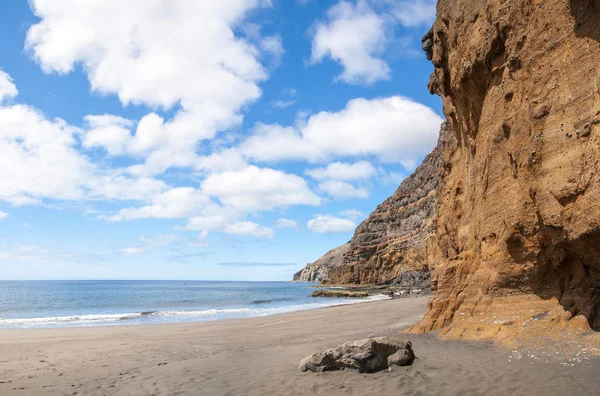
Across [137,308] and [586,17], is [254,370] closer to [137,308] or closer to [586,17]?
[586,17]

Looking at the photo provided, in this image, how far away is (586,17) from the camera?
6.84 meters

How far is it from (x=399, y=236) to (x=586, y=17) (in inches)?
2521

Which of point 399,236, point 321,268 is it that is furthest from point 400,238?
point 321,268

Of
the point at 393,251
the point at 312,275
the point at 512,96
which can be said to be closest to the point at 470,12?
the point at 512,96

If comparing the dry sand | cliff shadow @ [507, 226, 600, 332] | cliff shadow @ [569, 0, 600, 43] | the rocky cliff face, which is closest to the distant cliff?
the rocky cliff face

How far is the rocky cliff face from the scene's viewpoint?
675 centimetres

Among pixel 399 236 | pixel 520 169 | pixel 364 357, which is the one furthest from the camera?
pixel 399 236

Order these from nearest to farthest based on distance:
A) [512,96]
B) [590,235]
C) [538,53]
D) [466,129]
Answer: [590,235], [538,53], [512,96], [466,129]

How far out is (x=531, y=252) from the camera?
8039 mm

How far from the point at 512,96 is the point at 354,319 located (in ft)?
42.6

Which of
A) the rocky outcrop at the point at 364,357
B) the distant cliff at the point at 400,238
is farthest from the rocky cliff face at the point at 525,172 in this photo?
the distant cliff at the point at 400,238

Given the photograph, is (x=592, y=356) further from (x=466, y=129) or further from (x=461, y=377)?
(x=466, y=129)

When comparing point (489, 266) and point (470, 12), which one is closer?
point (489, 266)

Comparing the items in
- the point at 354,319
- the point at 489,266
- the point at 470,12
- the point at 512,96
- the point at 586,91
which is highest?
the point at 470,12
